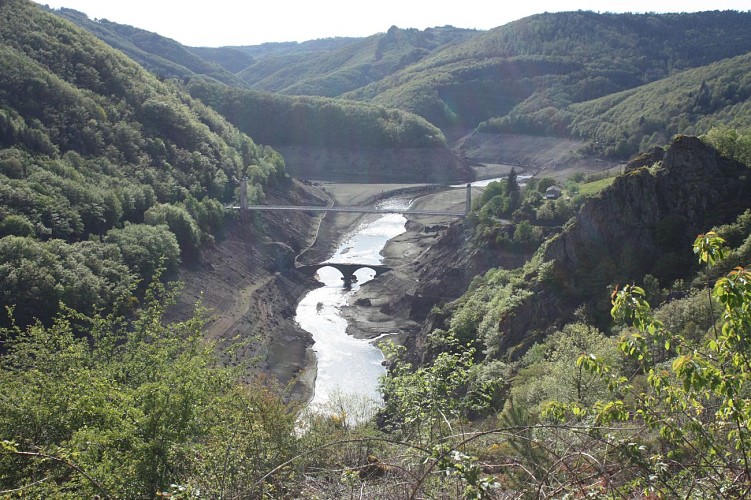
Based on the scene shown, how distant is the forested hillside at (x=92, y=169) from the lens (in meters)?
45.3

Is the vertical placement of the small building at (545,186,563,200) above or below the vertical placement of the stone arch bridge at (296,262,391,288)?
above

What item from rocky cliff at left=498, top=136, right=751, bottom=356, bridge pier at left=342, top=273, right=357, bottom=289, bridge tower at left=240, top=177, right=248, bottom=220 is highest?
rocky cliff at left=498, top=136, right=751, bottom=356

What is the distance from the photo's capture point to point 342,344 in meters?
52.7

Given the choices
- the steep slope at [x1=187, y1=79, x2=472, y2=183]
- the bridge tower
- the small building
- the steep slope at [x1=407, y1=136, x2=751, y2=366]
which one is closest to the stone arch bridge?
the bridge tower

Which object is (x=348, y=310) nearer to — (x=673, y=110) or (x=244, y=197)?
(x=244, y=197)

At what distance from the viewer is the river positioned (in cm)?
3928

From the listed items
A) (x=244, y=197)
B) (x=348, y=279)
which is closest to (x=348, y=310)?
(x=348, y=279)

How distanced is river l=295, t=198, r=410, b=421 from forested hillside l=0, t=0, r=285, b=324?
1206 cm

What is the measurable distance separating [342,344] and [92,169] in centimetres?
3044

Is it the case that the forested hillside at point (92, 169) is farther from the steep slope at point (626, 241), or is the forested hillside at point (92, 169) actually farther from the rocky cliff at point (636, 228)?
the rocky cliff at point (636, 228)

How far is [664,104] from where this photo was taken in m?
133

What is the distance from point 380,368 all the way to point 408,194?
233 feet

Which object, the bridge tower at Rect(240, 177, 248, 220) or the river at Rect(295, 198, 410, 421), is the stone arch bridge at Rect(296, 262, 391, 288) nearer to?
the river at Rect(295, 198, 410, 421)

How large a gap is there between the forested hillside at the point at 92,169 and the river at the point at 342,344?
39.6 ft
